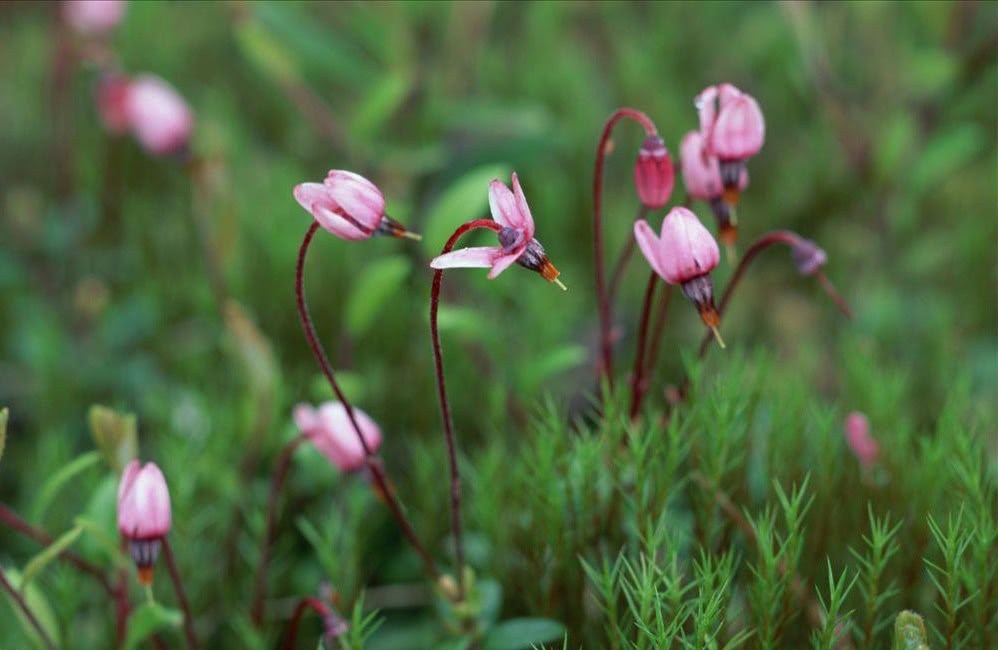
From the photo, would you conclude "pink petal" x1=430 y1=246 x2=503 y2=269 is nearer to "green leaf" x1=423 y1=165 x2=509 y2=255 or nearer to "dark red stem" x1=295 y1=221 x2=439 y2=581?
"dark red stem" x1=295 y1=221 x2=439 y2=581

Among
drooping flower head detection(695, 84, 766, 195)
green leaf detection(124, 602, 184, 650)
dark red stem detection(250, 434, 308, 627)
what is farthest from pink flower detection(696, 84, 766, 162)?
green leaf detection(124, 602, 184, 650)

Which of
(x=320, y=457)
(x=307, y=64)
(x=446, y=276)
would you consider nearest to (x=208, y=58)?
(x=307, y=64)

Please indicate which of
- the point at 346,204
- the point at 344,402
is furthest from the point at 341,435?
the point at 346,204

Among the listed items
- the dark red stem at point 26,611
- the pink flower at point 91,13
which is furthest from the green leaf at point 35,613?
the pink flower at point 91,13

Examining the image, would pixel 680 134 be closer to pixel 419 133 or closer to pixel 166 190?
pixel 419 133

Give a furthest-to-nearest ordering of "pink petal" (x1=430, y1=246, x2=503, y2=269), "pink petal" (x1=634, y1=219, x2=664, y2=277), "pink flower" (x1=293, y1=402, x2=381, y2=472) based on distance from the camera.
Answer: "pink flower" (x1=293, y1=402, x2=381, y2=472) < "pink petal" (x1=634, y1=219, x2=664, y2=277) < "pink petal" (x1=430, y1=246, x2=503, y2=269)

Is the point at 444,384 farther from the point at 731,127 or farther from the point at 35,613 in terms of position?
the point at 35,613
